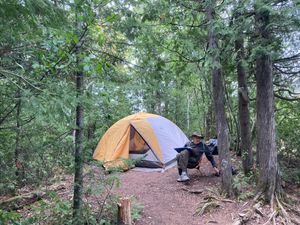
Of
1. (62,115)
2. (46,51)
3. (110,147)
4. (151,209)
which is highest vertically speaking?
(46,51)

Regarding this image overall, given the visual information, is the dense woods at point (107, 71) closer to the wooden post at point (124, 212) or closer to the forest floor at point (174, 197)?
the wooden post at point (124, 212)

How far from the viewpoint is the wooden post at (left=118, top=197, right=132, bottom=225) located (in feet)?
14.9

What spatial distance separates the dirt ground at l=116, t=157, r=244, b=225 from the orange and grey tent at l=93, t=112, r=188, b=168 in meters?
0.51

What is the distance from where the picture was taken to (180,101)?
14.9 m

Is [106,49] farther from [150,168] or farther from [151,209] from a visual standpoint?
[150,168]

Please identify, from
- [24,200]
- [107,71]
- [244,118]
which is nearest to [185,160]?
[244,118]

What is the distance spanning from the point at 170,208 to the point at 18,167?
270cm

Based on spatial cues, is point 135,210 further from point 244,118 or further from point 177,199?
point 244,118

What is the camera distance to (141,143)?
29.3ft

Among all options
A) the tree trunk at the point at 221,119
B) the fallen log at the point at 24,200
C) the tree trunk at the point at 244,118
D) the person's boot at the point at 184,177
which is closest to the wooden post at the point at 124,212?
the fallen log at the point at 24,200

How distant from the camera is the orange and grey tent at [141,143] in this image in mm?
8539

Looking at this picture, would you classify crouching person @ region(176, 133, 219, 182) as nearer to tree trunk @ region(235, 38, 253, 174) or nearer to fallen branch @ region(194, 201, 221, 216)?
tree trunk @ region(235, 38, 253, 174)

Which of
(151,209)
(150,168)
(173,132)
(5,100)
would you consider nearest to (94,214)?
(151,209)

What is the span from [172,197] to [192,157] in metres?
1.23
